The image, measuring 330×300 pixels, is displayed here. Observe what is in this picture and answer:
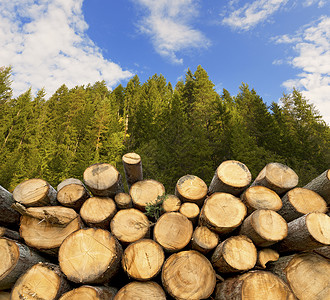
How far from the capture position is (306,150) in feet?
63.9

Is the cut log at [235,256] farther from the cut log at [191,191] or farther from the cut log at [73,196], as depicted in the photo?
the cut log at [73,196]

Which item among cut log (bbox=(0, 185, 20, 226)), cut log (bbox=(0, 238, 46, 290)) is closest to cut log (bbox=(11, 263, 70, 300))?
cut log (bbox=(0, 238, 46, 290))

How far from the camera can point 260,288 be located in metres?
1.92

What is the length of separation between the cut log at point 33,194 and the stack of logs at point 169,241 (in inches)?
0.5

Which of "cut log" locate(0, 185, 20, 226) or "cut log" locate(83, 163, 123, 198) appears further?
"cut log" locate(83, 163, 123, 198)

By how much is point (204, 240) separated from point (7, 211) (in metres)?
2.80

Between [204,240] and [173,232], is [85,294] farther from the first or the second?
[204,240]

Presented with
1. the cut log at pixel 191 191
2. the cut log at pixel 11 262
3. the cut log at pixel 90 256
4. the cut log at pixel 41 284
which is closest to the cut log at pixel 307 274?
the cut log at pixel 191 191

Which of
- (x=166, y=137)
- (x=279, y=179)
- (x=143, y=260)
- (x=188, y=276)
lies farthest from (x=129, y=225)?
(x=166, y=137)

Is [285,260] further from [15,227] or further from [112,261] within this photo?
[15,227]

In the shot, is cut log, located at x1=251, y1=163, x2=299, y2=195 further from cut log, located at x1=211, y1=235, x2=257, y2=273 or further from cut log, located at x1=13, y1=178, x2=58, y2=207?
cut log, located at x1=13, y1=178, x2=58, y2=207

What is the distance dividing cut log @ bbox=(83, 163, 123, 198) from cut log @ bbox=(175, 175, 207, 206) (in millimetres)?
980

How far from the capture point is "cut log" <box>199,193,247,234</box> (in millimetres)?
2488

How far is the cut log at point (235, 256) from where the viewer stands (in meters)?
2.18
